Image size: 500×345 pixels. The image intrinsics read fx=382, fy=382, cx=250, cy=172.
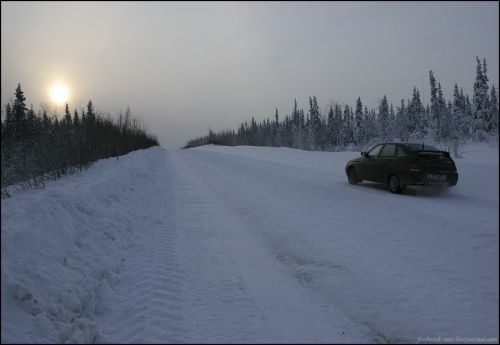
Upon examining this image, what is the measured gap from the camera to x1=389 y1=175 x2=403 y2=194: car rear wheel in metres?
11.2

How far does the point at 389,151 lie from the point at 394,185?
4.39 ft

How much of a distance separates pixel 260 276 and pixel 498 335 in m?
2.66

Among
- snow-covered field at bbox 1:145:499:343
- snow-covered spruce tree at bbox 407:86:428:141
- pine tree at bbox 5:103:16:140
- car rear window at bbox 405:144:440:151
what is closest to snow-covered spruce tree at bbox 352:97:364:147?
snow-covered spruce tree at bbox 407:86:428:141

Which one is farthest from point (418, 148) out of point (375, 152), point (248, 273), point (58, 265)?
point (58, 265)

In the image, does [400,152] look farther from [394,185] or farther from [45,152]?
[45,152]

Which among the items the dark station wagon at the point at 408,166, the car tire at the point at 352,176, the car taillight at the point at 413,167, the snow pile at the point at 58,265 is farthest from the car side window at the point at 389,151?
the snow pile at the point at 58,265

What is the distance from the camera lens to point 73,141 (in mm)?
15320

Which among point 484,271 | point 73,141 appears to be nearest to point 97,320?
point 484,271

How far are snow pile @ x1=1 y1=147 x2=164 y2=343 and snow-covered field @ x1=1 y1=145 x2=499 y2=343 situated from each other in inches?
0.6

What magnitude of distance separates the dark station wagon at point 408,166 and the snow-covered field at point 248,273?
1845 millimetres

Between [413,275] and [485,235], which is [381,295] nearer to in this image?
[413,275]

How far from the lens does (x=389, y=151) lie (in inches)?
483

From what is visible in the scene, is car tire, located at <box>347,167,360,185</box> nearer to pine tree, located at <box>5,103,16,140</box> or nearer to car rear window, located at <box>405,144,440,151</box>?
car rear window, located at <box>405,144,440,151</box>

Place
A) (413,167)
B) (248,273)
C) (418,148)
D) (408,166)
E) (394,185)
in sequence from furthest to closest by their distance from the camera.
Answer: (394,185), (418,148), (408,166), (413,167), (248,273)
